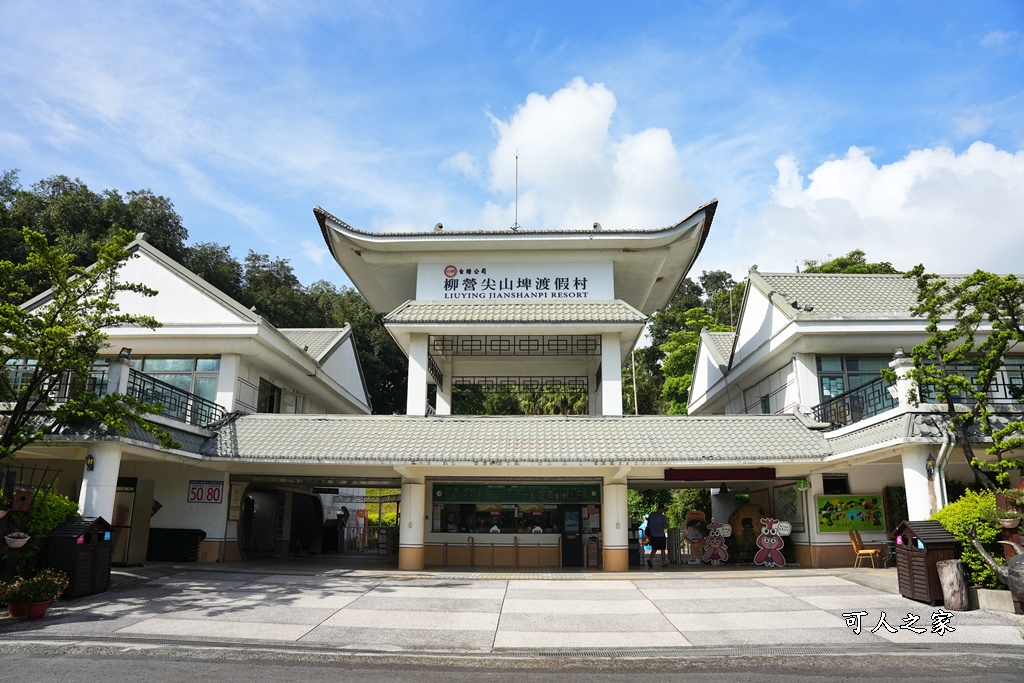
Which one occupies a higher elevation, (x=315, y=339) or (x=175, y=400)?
(x=315, y=339)

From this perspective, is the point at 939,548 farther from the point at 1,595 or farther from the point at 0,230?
the point at 0,230

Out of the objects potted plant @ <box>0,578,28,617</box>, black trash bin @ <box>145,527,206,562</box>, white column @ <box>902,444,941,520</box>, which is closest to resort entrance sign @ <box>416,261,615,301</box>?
black trash bin @ <box>145,527,206,562</box>

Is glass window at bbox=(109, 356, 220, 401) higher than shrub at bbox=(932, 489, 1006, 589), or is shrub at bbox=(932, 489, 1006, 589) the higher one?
glass window at bbox=(109, 356, 220, 401)

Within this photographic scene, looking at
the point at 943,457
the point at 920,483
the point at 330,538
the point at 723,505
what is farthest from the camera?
the point at 723,505

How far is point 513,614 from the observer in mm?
11773

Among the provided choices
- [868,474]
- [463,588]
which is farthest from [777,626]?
[868,474]

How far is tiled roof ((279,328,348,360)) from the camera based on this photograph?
25991mm

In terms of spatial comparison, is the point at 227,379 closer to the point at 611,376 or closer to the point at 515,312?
the point at 515,312

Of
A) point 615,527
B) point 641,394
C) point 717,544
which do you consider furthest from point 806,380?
point 641,394

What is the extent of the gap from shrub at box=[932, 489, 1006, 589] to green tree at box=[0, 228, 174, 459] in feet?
47.7

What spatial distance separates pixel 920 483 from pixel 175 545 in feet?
59.1

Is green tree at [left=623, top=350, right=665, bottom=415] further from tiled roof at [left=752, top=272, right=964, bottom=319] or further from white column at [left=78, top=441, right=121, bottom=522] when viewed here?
white column at [left=78, top=441, right=121, bottom=522]

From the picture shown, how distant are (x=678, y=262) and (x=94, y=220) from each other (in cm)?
2904

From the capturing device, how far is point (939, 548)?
11.7 meters
